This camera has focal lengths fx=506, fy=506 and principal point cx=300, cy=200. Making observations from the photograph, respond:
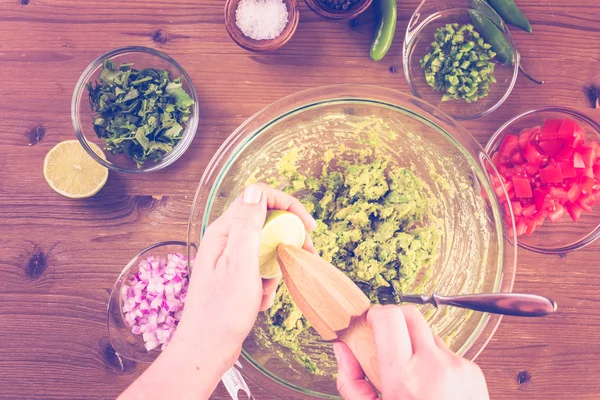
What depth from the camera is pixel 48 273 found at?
1862mm

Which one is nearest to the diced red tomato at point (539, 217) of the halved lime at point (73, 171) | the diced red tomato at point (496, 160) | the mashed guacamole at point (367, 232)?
the diced red tomato at point (496, 160)

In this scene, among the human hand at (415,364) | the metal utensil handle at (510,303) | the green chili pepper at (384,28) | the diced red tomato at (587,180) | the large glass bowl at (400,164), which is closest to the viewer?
the human hand at (415,364)

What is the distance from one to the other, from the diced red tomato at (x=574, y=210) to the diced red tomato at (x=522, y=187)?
156 mm

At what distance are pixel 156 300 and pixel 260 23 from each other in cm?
102

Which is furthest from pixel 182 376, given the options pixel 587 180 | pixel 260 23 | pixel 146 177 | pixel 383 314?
pixel 587 180

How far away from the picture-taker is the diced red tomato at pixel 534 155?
1686 millimetres

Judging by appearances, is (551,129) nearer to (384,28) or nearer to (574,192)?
(574,192)

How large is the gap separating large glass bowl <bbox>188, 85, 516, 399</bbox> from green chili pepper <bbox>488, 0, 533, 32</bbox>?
55 cm

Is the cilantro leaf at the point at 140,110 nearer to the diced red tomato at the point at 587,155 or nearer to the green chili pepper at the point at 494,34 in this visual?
the green chili pepper at the point at 494,34

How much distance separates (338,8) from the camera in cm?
172

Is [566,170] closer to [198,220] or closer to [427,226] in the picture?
[427,226]

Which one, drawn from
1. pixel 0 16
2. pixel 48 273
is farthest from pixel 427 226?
pixel 0 16

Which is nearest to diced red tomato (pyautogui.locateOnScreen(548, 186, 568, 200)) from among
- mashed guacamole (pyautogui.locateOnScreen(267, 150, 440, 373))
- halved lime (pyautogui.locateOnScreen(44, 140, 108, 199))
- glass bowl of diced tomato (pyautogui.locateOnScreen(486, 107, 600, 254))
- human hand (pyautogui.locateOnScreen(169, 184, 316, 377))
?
glass bowl of diced tomato (pyautogui.locateOnScreen(486, 107, 600, 254))

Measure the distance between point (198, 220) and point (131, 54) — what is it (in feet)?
2.34
